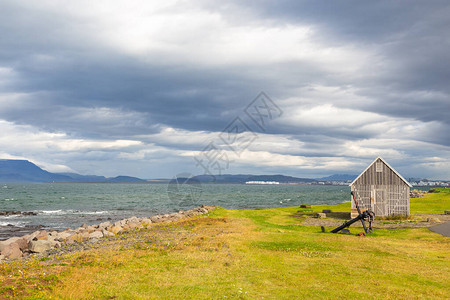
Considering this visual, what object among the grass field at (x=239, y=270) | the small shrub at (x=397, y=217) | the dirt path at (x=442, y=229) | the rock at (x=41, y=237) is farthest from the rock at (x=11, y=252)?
the small shrub at (x=397, y=217)

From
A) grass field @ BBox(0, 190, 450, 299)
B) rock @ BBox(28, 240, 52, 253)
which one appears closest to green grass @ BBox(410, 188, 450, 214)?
grass field @ BBox(0, 190, 450, 299)

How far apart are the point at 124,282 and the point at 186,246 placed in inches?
332

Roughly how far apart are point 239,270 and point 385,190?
34004 mm

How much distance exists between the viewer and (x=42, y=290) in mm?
14078

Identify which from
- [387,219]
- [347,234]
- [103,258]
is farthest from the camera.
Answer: [387,219]

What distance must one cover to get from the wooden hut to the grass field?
59.9ft

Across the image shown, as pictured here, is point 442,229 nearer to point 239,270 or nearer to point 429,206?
point 239,270

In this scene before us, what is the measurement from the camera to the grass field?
14.0 m

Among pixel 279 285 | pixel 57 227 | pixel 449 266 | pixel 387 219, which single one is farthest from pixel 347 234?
pixel 57 227

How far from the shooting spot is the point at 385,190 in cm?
4478

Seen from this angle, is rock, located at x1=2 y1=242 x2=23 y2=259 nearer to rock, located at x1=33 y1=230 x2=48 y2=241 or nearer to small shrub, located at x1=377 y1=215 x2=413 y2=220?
rock, located at x1=33 y1=230 x2=48 y2=241

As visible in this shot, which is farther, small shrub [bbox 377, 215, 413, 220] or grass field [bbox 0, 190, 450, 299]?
small shrub [bbox 377, 215, 413, 220]

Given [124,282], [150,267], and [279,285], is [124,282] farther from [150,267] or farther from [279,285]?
[279,285]

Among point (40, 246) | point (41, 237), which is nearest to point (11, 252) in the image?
point (40, 246)
